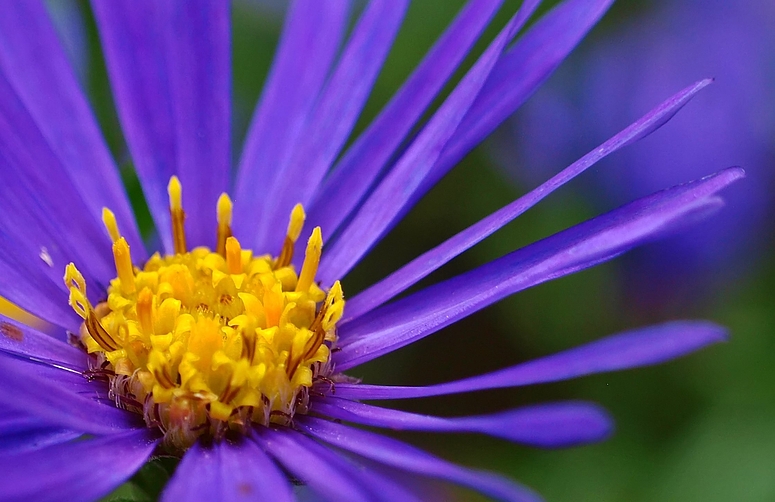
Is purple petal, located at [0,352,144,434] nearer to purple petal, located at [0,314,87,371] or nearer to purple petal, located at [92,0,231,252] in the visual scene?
purple petal, located at [0,314,87,371]

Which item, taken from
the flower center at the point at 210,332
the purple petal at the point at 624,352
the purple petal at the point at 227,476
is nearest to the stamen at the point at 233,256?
the flower center at the point at 210,332

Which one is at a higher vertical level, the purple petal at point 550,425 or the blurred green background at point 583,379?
the blurred green background at point 583,379

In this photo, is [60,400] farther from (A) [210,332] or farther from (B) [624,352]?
(B) [624,352]

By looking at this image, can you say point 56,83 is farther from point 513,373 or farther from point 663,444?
point 663,444

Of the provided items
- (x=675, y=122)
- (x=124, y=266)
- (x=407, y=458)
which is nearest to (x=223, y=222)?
(x=124, y=266)

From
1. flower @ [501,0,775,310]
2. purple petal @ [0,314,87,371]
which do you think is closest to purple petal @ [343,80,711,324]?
purple petal @ [0,314,87,371]

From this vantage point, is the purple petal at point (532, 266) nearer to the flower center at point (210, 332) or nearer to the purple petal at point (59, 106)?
the flower center at point (210, 332)

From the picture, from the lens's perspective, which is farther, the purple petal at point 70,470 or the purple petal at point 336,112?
the purple petal at point 336,112
